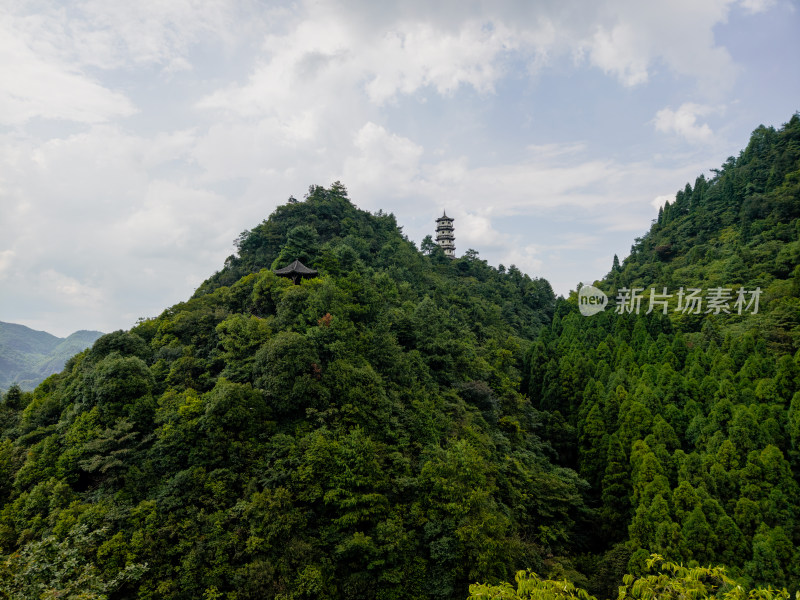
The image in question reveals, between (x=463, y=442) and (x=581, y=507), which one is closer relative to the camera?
(x=463, y=442)

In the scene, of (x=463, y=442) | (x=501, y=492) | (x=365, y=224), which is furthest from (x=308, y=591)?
(x=365, y=224)

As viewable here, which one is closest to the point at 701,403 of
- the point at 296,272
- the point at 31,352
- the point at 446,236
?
the point at 296,272

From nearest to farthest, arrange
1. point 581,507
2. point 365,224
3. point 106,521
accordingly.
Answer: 1. point 106,521
2. point 581,507
3. point 365,224

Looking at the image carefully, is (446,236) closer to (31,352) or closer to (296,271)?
(296,271)

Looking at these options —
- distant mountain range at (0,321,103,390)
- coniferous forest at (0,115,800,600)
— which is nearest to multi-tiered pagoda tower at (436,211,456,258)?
coniferous forest at (0,115,800,600)

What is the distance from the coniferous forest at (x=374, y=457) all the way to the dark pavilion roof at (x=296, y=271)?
83 cm

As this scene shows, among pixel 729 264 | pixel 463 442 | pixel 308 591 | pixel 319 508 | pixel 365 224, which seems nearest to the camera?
pixel 308 591

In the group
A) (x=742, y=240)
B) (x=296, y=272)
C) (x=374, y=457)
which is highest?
(x=742, y=240)

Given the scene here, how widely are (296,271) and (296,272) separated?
0.34ft

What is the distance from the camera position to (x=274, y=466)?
43.1ft

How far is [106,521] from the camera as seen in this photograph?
11.8 metres

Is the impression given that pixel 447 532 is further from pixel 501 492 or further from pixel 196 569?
pixel 196 569

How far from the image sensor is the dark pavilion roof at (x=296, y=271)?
21619 mm

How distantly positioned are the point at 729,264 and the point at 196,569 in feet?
107
